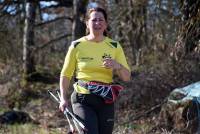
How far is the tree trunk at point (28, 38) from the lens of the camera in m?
16.0

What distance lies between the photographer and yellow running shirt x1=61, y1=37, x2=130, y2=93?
5.12m

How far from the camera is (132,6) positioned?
12672mm

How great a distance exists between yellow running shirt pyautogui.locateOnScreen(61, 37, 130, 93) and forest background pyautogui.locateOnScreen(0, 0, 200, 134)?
12.1 feet

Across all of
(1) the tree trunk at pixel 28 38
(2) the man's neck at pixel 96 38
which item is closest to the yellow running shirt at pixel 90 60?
(2) the man's neck at pixel 96 38

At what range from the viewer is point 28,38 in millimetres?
16094

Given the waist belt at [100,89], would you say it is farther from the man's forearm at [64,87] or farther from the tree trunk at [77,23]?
the tree trunk at [77,23]

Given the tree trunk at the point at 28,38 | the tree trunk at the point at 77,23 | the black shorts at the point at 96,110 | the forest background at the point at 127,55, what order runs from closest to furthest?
1. the black shorts at the point at 96,110
2. the forest background at the point at 127,55
3. the tree trunk at the point at 77,23
4. the tree trunk at the point at 28,38

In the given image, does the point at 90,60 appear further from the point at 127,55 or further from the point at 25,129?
the point at 127,55

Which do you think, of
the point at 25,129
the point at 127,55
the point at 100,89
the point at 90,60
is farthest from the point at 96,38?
the point at 127,55

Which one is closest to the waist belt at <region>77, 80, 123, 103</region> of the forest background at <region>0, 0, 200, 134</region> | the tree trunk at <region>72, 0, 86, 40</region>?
the forest background at <region>0, 0, 200, 134</region>

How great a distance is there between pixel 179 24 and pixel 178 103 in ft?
5.99

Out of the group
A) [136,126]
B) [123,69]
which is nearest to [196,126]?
[136,126]

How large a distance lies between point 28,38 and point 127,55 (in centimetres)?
294

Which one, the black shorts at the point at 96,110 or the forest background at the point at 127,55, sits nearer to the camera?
the black shorts at the point at 96,110
